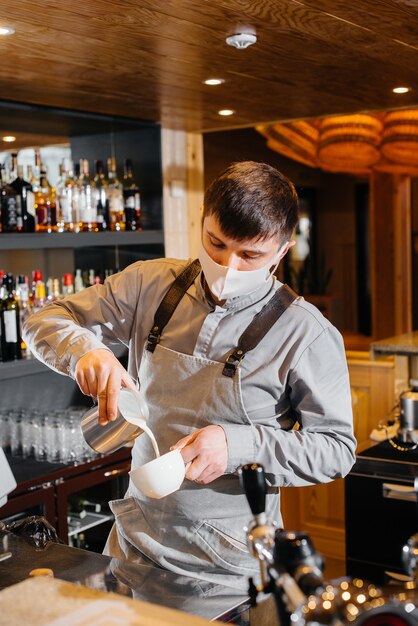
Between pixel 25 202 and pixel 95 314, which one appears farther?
pixel 25 202

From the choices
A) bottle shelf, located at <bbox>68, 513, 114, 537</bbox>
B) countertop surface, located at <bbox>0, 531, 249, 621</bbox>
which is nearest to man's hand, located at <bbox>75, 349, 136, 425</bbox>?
countertop surface, located at <bbox>0, 531, 249, 621</bbox>

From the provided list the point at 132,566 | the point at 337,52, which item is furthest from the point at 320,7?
the point at 132,566

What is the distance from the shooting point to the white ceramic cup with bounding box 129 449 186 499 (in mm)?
1501

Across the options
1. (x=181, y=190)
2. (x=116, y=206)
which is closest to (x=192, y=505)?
(x=116, y=206)

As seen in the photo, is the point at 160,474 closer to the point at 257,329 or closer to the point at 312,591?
the point at 257,329

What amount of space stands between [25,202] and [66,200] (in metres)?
0.26

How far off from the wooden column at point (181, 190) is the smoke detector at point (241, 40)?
1732 millimetres

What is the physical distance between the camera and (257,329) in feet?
6.01

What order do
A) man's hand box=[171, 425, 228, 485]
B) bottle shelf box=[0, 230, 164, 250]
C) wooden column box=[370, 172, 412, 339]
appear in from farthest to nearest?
wooden column box=[370, 172, 412, 339] < bottle shelf box=[0, 230, 164, 250] < man's hand box=[171, 425, 228, 485]

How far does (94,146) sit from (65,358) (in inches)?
97.3

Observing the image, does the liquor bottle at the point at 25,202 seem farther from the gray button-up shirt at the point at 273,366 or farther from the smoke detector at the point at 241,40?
the gray button-up shirt at the point at 273,366

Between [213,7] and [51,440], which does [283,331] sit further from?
[51,440]

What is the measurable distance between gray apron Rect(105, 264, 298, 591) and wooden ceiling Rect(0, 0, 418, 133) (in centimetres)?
93

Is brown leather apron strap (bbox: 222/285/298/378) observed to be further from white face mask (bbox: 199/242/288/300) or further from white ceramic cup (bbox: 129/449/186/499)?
white ceramic cup (bbox: 129/449/186/499)
